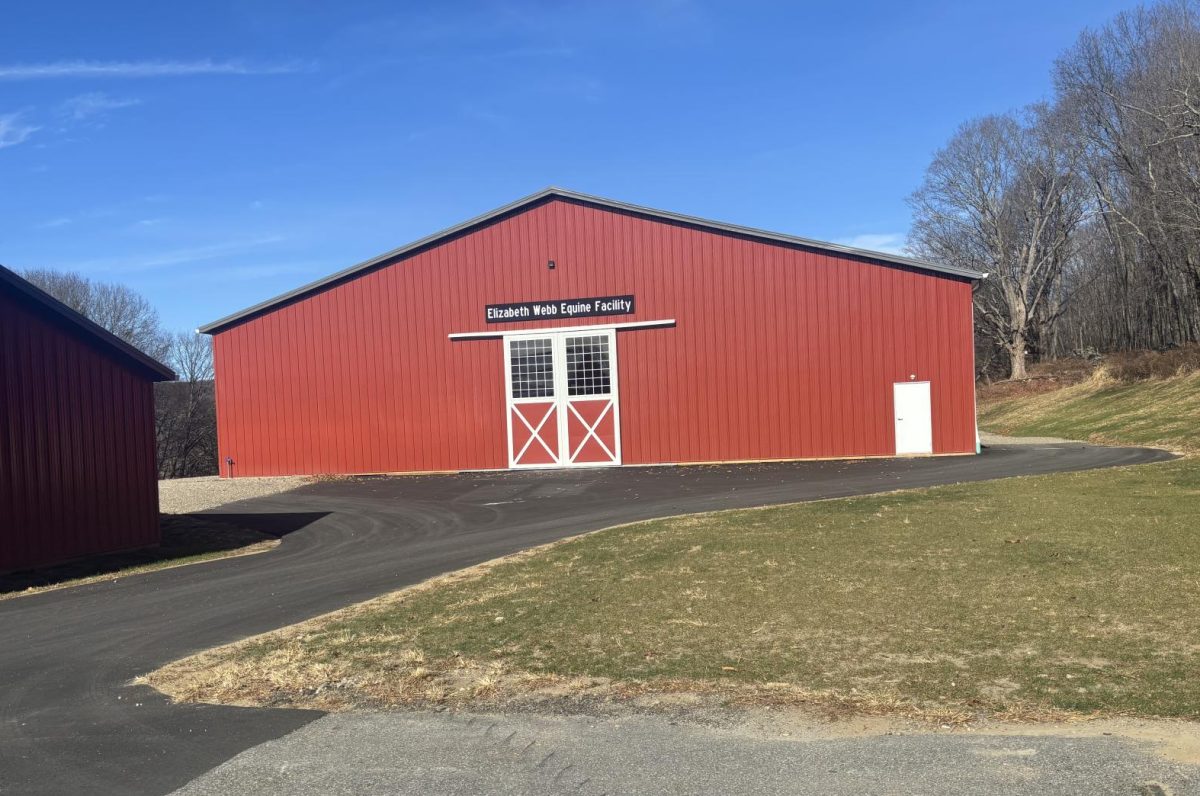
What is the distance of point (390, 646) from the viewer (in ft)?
24.0

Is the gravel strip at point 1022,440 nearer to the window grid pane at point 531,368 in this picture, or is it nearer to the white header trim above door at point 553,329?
the white header trim above door at point 553,329

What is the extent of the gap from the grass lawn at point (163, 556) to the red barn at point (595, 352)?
30.2 ft

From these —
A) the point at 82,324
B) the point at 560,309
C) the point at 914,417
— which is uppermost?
the point at 560,309

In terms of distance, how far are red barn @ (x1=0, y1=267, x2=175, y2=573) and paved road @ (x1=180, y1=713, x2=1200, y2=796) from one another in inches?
414

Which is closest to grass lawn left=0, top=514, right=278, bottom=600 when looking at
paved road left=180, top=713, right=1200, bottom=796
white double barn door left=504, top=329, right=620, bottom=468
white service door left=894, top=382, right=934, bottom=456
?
paved road left=180, top=713, right=1200, bottom=796

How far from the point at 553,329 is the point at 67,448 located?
1371 cm

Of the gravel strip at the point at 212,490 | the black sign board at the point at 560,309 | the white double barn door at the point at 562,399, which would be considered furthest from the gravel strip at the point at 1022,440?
the gravel strip at the point at 212,490

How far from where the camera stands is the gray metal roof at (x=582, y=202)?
23672 millimetres

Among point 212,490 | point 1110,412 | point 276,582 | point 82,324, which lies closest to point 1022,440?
point 1110,412

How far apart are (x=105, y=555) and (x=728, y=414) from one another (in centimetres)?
1549

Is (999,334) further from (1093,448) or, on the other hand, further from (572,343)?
(572,343)

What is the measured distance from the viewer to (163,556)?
14.4 meters

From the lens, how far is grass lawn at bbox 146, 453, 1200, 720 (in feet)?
18.8

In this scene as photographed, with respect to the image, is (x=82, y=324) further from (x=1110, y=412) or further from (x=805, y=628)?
(x=1110, y=412)
